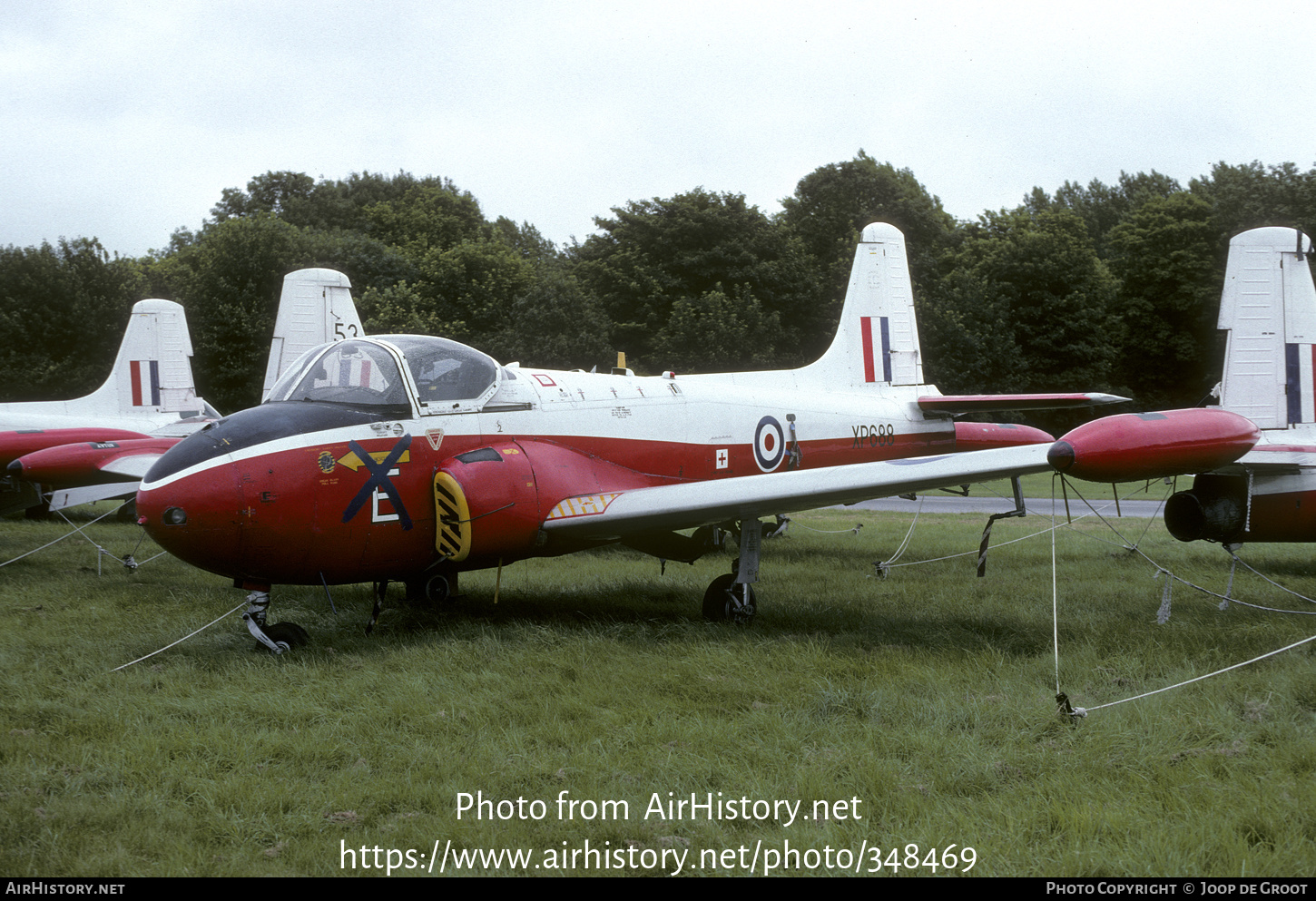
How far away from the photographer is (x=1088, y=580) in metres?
9.68

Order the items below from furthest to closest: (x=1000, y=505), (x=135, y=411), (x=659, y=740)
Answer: (x=1000, y=505) → (x=135, y=411) → (x=659, y=740)

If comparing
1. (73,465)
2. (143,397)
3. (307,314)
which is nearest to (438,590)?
(73,465)

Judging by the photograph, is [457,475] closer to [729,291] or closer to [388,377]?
[388,377]

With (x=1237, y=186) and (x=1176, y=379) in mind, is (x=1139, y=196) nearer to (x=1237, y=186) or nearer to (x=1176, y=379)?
(x=1237, y=186)

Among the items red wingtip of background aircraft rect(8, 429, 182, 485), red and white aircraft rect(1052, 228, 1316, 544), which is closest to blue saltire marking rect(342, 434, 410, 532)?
red wingtip of background aircraft rect(8, 429, 182, 485)

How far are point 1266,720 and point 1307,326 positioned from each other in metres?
5.03

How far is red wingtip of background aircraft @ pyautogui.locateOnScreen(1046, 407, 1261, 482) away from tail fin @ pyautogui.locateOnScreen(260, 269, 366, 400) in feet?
36.0

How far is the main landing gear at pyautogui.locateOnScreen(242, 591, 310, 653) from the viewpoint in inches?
250

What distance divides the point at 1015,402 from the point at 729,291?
2894 centimetres

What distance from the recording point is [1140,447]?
5.19 metres

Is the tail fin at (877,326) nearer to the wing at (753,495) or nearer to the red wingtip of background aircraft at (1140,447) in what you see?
the wing at (753,495)

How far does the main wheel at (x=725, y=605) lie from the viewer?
7605 mm

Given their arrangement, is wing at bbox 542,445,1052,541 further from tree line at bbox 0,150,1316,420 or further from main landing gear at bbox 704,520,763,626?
tree line at bbox 0,150,1316,420
